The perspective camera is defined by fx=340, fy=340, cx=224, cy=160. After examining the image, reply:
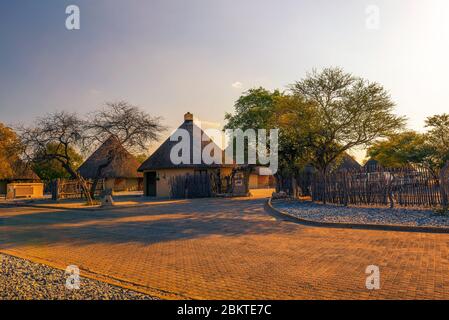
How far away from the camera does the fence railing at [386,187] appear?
50.7 ft

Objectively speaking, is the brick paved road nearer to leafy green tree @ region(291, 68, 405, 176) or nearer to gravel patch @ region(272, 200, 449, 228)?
gravel patch @ region(272, 200, 449, 228)

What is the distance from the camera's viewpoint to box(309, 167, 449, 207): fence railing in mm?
15461

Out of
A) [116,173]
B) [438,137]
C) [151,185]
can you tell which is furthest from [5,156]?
[438,137]

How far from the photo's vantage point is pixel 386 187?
16.9m

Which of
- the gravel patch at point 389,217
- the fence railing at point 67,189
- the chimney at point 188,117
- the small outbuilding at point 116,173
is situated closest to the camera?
the gravel patch at point 389,217

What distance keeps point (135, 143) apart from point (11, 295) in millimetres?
22888

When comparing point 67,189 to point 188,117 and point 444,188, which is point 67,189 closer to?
point 188,117

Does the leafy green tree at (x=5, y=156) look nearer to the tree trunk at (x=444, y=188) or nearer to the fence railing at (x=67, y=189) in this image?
the fence railing at (x=67, y=189)

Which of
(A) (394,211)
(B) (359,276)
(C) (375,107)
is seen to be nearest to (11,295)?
(B) (359,276)

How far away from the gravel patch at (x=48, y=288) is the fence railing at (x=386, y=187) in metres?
14.7

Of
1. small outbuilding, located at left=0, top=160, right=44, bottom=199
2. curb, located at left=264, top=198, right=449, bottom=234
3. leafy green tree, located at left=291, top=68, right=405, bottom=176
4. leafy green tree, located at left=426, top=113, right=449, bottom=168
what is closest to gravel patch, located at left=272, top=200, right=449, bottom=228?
curb, located at left=264, top=198, right=449, bottom=234

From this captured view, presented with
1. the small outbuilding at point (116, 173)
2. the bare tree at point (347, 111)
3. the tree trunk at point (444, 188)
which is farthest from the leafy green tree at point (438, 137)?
the small outbuilding at point (116, 173)

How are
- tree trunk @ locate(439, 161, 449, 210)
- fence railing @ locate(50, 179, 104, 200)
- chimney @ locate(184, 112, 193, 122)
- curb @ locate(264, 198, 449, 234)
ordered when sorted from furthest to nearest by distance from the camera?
chimney @ locate(184, 112, 193, 122) < fence railing @ locate(50, 179, 104, 200) < tree trunk @ locate(439, 161, 449, 210) < curb @ locate(264, 198, 449, 234)

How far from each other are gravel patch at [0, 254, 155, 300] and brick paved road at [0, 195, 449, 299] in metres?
0.40
